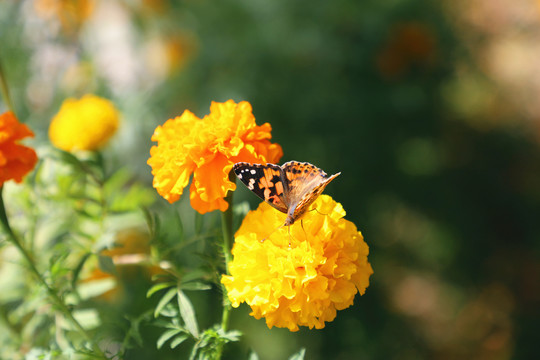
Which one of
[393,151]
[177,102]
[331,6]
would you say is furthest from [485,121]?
[177,102]

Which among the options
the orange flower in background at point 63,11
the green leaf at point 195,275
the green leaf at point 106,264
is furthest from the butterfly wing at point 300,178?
the orange flower in background at point 63,11

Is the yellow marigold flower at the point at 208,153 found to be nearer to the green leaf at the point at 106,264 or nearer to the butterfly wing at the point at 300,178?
the butterfly wing at the point at 300,178

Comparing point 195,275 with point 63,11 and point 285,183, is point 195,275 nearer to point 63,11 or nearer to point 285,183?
point 285,183

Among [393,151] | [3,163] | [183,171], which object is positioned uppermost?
[393,151]

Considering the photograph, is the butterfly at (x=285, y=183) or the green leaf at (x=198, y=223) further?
the green leaf at (x=198, y=223)

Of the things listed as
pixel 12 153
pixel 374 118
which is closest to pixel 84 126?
pixel 12 153

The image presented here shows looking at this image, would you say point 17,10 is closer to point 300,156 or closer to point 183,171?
point 300,156

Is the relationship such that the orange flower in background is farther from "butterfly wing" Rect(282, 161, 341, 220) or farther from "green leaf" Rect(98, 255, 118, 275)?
"butterfly wing" Rect(282, 161, 341, 220)
